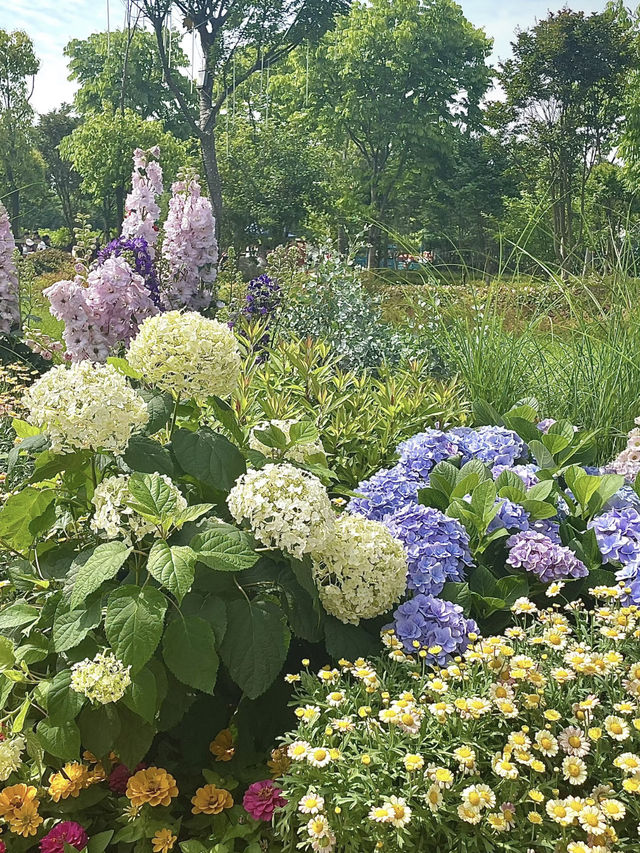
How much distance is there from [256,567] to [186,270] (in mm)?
3199

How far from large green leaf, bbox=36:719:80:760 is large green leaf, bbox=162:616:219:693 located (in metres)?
0.29

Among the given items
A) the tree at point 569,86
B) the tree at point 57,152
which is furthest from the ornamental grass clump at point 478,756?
the tree at point 57,152

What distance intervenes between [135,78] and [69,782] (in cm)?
3266

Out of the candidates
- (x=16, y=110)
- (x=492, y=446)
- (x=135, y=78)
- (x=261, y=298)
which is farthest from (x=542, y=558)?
(x=135, y=78)

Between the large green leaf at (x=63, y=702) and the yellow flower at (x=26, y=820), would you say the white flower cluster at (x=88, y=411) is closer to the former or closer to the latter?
the large green leaf at (x=63, y=702)

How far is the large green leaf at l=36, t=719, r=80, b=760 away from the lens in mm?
1640

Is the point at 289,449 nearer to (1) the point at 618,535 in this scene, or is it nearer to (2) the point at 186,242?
(1) the point at 618,535

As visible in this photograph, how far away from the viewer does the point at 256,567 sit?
1819 mm

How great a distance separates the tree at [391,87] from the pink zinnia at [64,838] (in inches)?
1033

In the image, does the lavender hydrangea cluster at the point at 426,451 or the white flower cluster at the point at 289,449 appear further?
the lavender hydrangea cluster at the point at 426,451

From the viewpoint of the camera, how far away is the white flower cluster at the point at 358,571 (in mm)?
1800

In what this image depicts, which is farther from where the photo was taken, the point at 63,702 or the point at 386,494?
the point at 386,494

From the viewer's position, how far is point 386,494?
2.38m

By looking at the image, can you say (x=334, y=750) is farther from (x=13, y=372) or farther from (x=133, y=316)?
(x=13, y=372)
